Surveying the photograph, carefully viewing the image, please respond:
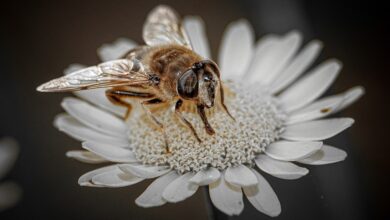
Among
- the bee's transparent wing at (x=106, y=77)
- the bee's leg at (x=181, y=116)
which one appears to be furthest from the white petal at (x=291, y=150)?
the bee's transparent wing at (x=106, y=77)

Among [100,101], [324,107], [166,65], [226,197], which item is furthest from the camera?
[100,101]

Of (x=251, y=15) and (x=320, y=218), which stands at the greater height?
(x=251, y=15)

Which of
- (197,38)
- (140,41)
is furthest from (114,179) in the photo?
(140,41)

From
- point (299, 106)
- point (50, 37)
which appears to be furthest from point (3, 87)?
point (299, 106)

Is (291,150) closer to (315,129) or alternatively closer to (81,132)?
(315,129)

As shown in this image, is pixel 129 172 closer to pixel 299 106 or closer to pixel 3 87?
pixel 299 106

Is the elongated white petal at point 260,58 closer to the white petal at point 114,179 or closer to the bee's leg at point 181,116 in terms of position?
the bee's leg at point 181,116
